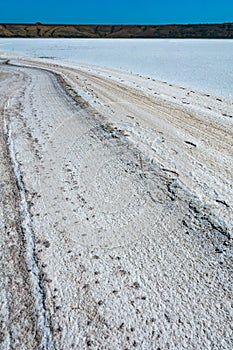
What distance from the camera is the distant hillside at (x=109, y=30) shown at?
62.4 metres

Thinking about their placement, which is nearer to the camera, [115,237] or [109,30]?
[115,237]

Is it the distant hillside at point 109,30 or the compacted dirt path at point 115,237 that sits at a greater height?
the distant hillside at point 109,30

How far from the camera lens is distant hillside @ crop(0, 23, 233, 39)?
6241 centimetres

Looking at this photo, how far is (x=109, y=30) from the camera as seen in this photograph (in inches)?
3046

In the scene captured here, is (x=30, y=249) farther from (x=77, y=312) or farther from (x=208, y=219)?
(x=208, y=219)

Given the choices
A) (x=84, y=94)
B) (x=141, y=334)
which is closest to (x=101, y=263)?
(x=141, y=334)

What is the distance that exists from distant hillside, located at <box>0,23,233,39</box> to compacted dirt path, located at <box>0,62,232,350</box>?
199ft

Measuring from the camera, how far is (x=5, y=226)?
2.54 m

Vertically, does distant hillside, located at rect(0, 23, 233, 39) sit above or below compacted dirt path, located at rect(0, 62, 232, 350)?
above

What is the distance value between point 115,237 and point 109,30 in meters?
82.8

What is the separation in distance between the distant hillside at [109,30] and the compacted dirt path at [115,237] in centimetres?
6076

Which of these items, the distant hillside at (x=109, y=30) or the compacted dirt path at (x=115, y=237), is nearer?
the compacted dirt path at (x=115, y=237)

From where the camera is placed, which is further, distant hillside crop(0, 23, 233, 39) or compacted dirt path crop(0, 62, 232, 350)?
distant hillside crop(0, 23, 233, 39)

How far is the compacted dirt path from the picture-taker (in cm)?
174
